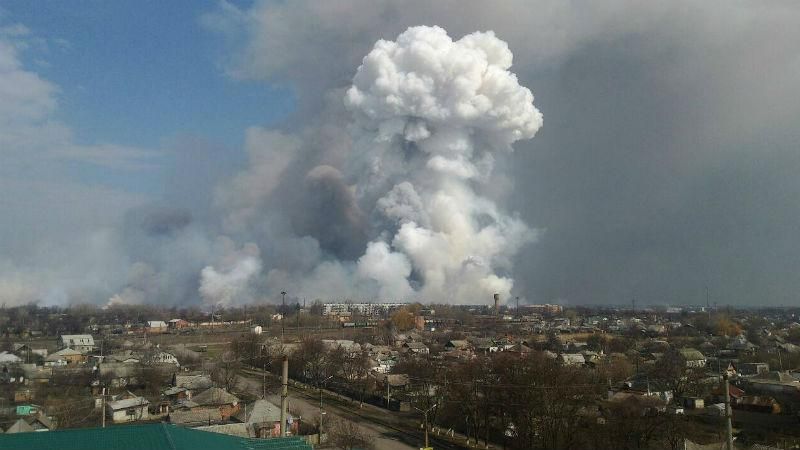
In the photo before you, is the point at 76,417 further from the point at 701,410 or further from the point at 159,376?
the point at 701,410

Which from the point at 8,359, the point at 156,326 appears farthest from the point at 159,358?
the point at 156,326

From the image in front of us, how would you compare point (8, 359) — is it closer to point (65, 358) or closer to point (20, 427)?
point (65, 358)

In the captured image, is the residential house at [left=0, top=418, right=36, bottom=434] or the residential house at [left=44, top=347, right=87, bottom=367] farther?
the residential house at [left=44, top=347, right=87, bottom=367]

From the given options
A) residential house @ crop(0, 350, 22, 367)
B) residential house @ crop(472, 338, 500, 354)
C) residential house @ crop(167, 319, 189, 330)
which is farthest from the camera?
residential house @ crop(167, 319, 189, 330)

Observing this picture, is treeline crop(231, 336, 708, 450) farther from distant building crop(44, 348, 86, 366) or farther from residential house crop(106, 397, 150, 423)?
distant building crop(44, 348, 86, 366)

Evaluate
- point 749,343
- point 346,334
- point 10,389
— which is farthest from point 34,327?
point 749,343

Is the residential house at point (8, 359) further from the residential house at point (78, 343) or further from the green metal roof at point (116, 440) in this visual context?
the green metal roof at point (116, 440)

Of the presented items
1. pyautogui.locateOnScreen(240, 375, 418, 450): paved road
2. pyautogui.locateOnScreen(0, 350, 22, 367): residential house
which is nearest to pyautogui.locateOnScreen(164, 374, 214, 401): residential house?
pyautogui.locateOnScreen(240, 375, 418, 450): paved road
